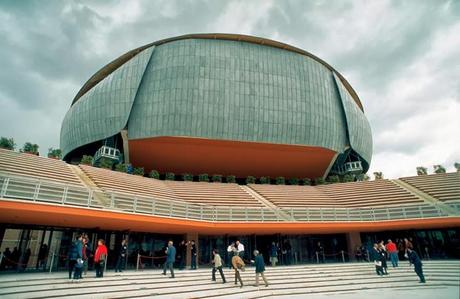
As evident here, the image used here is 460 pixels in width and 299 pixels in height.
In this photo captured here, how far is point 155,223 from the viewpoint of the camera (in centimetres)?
1444

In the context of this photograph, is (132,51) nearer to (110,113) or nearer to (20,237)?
(110,113)

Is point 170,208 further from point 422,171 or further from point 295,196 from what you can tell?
point 422,171

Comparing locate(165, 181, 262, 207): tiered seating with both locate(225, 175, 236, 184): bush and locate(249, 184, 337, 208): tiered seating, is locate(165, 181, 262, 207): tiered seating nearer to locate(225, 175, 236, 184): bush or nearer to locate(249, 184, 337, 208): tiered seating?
locate(249, 184, 337, 208): tiered seating

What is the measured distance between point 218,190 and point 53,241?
14345 mm

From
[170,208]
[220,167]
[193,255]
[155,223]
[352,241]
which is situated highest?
[220,167]

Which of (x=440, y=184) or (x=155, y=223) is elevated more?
(x=440, y=184)

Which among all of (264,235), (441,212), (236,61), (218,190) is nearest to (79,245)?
(264,235)

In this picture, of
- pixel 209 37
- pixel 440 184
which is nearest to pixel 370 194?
pixel 440 184

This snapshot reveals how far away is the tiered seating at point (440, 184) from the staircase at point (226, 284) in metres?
8.16

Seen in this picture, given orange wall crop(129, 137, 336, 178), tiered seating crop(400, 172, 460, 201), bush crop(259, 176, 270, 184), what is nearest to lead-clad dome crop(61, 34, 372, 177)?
orange wall crop(129, 137, 336, 178)

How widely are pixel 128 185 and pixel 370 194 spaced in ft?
68.9

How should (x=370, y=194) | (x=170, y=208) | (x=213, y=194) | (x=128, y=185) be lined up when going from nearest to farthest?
(x=170, y=208) → (x=128, y=185) → (x=213, y=194) → (x=370, y=194)

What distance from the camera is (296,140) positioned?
32.5 meters

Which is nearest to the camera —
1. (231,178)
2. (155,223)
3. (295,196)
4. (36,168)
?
(155,223)
